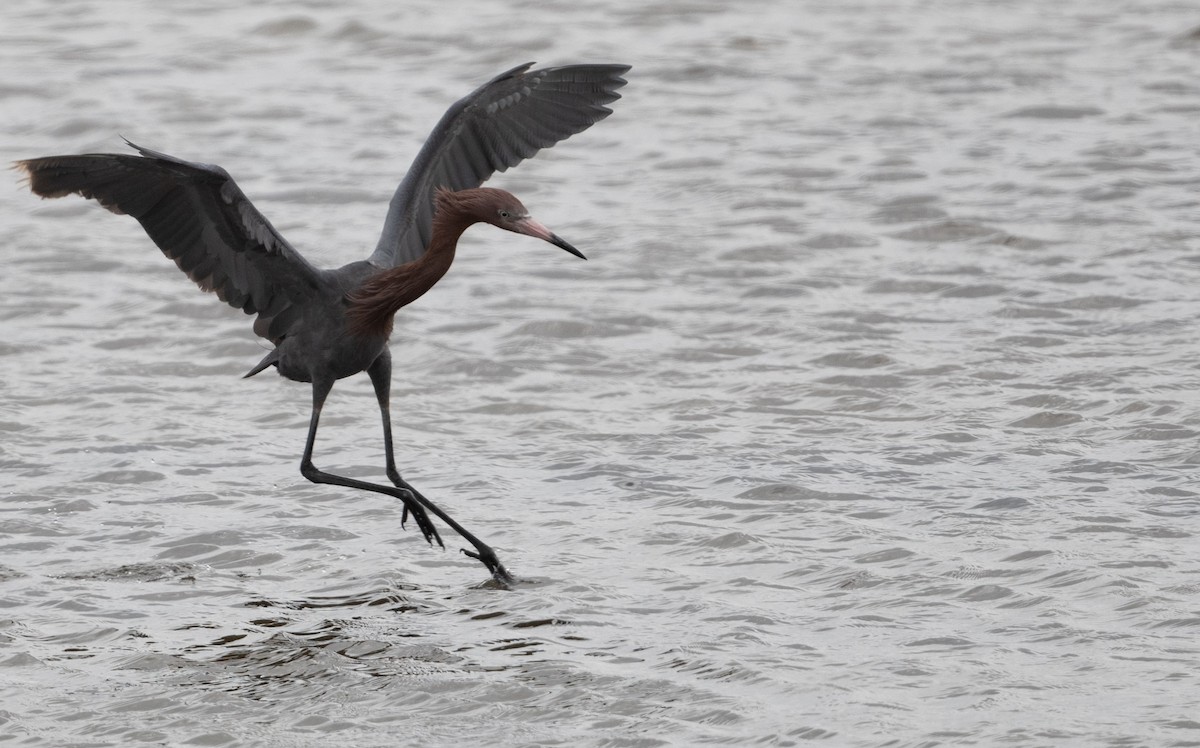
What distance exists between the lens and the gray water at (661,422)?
6691 mm

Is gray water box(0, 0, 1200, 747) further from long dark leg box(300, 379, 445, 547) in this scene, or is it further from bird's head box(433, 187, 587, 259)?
bird's head box(433, 187, 587, 259)

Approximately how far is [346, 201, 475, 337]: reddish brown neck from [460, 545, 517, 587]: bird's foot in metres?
1.00

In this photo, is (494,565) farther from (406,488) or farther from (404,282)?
(404,282)

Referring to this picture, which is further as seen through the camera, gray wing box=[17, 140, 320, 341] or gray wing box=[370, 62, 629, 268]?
gray wing box=[370, 62, 629, 268]

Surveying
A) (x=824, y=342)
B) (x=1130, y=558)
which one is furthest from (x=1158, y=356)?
(x=1130, y=558)

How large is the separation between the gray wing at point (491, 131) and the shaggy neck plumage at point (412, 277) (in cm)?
32

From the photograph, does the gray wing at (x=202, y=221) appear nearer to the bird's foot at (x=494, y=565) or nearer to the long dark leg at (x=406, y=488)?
the long dark leg at (x=406, y=488)

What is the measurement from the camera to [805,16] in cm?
1820

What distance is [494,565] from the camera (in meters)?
7.73

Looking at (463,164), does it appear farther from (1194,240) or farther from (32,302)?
(1194,240)

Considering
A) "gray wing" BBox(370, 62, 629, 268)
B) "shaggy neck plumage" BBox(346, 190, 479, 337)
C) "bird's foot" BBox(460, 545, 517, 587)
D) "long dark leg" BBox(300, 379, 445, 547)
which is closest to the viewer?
"shaggy neck plumage" BBox(346, 190, 479, 337)

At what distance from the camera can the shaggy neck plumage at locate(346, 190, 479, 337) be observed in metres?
7.43

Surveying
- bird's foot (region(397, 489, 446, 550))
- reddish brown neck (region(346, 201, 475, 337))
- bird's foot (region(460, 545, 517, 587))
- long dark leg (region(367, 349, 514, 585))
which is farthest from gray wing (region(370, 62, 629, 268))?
bird's foot (region(460, 545, 517, 587))

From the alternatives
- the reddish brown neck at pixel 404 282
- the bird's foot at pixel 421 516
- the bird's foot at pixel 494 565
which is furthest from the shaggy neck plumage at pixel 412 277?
the bird's foot at pixel 494 565
